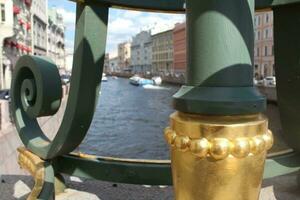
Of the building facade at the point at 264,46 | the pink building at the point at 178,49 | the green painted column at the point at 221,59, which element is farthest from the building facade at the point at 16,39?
the pink building at the point at 178,49

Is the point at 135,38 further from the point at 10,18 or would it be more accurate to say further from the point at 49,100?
the point at 49,100

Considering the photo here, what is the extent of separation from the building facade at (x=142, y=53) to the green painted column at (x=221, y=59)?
11912 centimetres

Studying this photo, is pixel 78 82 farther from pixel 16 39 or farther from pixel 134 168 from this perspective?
pixel 16 39

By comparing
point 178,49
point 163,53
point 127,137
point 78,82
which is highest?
point 178,49

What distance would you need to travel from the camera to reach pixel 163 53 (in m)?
105

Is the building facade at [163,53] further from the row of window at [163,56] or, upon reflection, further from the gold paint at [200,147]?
the gold paint at [200,147]

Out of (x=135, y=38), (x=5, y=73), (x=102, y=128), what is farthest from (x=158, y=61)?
(x=102, y=128)

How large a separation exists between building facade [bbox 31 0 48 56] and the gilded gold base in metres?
55.5

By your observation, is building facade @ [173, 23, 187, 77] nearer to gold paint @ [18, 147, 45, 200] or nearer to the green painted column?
gold paint @ [18, 147, 45, 200]

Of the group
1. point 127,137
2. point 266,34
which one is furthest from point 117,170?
point 266,34

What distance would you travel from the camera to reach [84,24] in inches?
154

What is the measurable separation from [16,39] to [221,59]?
135ft

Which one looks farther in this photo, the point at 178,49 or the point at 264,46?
the point at 178,49

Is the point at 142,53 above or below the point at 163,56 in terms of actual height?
above
